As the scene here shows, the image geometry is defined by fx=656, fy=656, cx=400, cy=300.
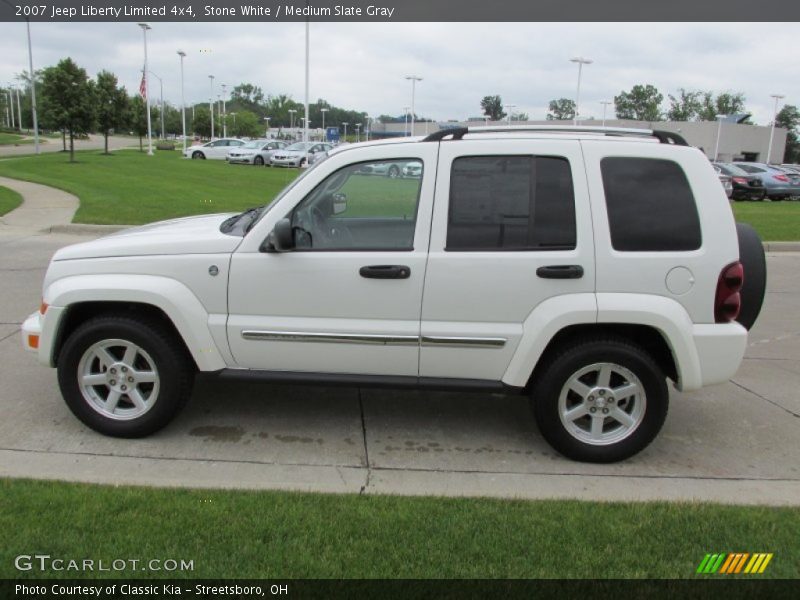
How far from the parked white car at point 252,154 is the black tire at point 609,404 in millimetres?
37439

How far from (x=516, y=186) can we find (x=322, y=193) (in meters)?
1.17

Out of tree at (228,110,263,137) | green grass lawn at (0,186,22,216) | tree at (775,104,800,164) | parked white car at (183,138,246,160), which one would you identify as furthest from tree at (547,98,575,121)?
green grass lawn at (0,186,22,216)

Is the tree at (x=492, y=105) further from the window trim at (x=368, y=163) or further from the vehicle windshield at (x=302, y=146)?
the window trim at (x=368, y=163)

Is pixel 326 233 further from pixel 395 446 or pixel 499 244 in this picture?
pixel 395 446

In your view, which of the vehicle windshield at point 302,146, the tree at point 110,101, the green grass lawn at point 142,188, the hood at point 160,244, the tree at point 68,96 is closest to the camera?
the hood at point 160,244

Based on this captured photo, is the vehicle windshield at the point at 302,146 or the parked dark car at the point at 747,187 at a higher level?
the vehicle windshield at the point at 302,146

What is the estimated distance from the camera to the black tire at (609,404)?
382cm

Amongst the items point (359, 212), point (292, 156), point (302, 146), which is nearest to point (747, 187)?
point (292, 156)

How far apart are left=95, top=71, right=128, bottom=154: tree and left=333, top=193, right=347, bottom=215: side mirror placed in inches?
1307

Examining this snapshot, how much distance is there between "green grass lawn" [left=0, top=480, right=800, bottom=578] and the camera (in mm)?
2836

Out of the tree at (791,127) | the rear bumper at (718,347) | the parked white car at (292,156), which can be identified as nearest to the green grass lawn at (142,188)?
the parked white car at (292,156)

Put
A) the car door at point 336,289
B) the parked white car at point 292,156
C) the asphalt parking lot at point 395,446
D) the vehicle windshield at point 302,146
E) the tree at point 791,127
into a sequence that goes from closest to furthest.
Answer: the asphalt parking lot at point 395,446 < the car door at point 336,289 < the parked white car at point 292,156 < the vehicle windshield at point 302,146 < the tree at point 791,127

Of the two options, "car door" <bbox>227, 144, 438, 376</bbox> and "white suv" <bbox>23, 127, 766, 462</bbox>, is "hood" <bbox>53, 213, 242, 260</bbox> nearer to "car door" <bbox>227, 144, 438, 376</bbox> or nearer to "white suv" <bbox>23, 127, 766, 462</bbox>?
"white suv" <bbox>23, 127, 766, 462</bbox>
